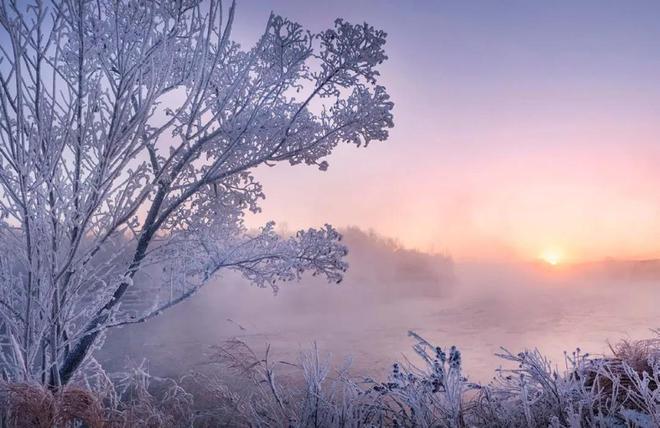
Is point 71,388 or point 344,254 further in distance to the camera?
point 344,254

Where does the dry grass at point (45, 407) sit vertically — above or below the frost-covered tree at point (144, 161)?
below

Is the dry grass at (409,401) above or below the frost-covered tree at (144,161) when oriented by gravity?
below

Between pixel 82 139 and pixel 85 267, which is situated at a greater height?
pixel 82 139

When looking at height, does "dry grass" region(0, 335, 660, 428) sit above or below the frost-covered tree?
below

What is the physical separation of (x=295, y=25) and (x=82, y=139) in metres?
3.39

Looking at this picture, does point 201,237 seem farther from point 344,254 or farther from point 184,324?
point 184,324

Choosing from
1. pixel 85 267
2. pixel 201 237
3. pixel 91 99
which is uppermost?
pixel 91 99

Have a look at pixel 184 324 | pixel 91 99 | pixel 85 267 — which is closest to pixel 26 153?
pixel 91 99

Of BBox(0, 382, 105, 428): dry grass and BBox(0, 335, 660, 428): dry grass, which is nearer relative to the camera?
BBox(0, 382, 105, 428): dry grass

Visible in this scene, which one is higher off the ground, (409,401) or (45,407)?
(45,407)

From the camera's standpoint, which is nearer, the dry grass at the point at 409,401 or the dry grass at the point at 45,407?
the dry grass at the point at 45,407

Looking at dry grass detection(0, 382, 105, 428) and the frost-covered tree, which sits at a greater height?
the frost-covered tree

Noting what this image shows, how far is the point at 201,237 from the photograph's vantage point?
646 centimetres

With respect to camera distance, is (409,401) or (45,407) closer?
(45,407)
